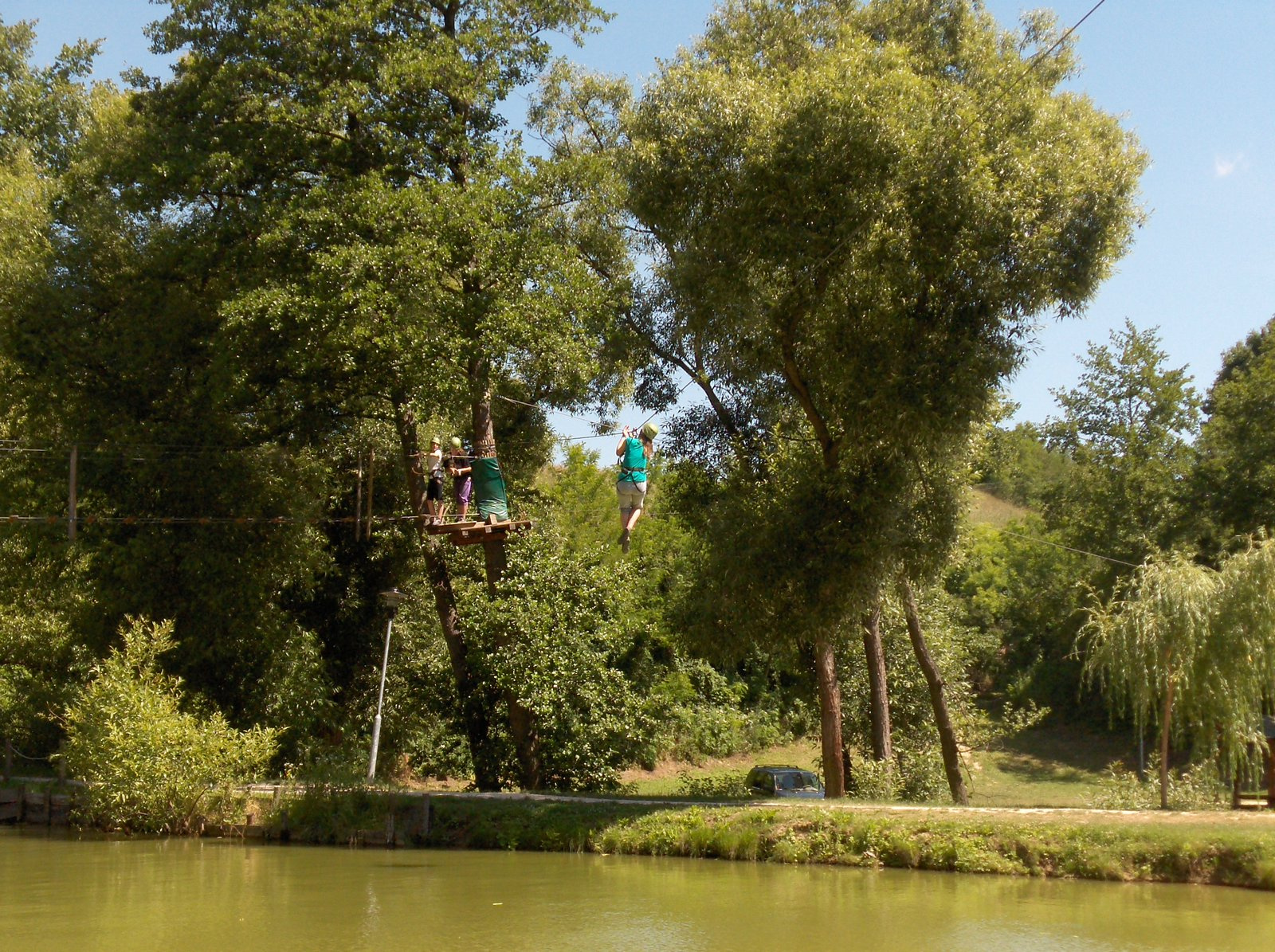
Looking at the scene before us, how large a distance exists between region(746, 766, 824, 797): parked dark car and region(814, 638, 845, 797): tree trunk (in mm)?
4070

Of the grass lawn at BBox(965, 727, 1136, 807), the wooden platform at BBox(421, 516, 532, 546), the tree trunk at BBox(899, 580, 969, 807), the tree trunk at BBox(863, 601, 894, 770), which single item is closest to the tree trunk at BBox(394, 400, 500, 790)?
the wooden platform at BBox(421, 516, 532, 546)

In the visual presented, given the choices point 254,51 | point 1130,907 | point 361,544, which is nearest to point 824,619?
point 1130,907

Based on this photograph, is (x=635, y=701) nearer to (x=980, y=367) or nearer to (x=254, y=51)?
(x=980, y=367)

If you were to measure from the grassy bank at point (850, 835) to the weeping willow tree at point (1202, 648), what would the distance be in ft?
9.86

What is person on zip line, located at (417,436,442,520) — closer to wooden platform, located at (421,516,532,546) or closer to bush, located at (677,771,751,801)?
wooden platform, located at (421,516,532,546)

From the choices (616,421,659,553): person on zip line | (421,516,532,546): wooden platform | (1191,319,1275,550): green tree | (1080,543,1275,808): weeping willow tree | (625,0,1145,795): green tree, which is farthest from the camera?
(1191,319,1275,550): green tree

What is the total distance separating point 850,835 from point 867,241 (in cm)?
917

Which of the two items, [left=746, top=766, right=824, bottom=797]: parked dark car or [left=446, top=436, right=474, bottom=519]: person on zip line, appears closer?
[left=446, top=436, right=474, bottom=519]: person on zip line

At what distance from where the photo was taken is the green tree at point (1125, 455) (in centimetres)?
4512

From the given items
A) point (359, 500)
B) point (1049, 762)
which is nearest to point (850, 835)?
point (359, 500)

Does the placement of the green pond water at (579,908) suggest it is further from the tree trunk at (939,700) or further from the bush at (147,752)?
the tree trunk at (939,700)

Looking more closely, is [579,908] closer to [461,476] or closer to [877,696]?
[461,476]

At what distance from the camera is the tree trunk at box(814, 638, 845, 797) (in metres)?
22.2

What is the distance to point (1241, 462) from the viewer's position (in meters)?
42.2
